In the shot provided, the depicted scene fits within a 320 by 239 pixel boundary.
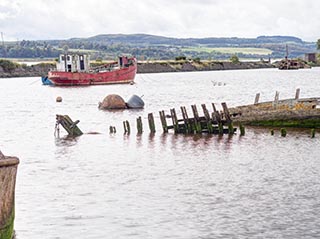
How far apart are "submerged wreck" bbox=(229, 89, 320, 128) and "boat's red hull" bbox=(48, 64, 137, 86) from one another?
253ft

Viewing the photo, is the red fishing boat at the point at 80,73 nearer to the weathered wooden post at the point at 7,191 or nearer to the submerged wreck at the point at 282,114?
the submerged wreck at the point at 282,114

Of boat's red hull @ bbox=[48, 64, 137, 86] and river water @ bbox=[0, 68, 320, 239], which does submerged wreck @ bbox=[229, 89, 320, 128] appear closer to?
river water @ bbox=[0, 68, 320, 239]

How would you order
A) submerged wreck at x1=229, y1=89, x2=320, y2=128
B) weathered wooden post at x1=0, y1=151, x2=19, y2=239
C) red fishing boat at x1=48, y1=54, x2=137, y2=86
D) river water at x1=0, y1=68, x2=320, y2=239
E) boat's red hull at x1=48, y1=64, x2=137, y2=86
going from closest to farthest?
1. weathered wooden post at x1=0, y1=151, x2=19, y2=239
2. river water at x1=0, y1=68, x2=320, y2=239
3. submerged wreck at x1=229, y1=89, x2=320, y2=128
4. red fishing boat at x1=48, y1=54, x2=137, y2=86
5. boat's red hull at x1=48, y1=64, x2=137, y2=86

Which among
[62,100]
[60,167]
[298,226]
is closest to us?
[298,226]

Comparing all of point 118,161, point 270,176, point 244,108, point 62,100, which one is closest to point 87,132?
point 244,108

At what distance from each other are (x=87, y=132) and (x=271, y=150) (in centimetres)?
1558

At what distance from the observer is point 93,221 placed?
22438 millimetres

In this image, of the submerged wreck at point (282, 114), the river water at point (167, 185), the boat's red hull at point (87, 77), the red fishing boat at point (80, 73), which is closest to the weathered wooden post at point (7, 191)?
the river water at point (167, 185)

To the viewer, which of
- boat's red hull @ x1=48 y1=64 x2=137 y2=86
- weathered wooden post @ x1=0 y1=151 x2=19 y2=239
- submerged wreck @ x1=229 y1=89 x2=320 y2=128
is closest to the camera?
weathered wooden post @ x1=0 y1=151 x2=19 y2=239

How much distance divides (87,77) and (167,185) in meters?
96.2

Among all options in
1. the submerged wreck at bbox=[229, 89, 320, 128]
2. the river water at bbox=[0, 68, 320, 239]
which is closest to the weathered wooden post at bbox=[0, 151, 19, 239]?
the river water at bbox=[0, 68, 320, 239]

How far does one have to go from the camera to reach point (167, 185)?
28.2m

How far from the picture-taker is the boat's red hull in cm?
12225

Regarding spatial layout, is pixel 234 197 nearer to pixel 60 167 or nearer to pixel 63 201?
pixel 63 201
